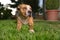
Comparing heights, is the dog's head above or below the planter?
above

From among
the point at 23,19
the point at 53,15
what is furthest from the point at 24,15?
the point at 53,15

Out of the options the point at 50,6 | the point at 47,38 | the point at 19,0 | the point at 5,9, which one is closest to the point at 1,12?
the point at 5,9

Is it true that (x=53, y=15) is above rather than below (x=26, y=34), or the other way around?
below

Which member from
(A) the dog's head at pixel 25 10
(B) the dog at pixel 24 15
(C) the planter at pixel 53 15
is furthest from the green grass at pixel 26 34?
(C) the planter at pixel 53 15

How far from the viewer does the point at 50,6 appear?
45.2 feet

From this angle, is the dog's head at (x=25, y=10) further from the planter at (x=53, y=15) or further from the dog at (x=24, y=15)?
the planter at (x=53, y=15)

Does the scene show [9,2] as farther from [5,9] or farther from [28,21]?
[28,21]

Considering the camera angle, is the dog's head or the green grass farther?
the dog's head

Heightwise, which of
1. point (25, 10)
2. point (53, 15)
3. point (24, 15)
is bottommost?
point (53, 15)

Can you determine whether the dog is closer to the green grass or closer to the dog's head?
the dog's head

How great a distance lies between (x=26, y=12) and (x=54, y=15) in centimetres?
838

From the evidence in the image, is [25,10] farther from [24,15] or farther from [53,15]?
[53,15]

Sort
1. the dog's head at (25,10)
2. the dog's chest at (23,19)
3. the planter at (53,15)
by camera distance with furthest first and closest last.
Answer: the planter at (53,15), the dog's chest at (23,19), the dog's head at (25,10)

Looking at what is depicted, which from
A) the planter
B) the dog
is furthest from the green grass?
the planter
